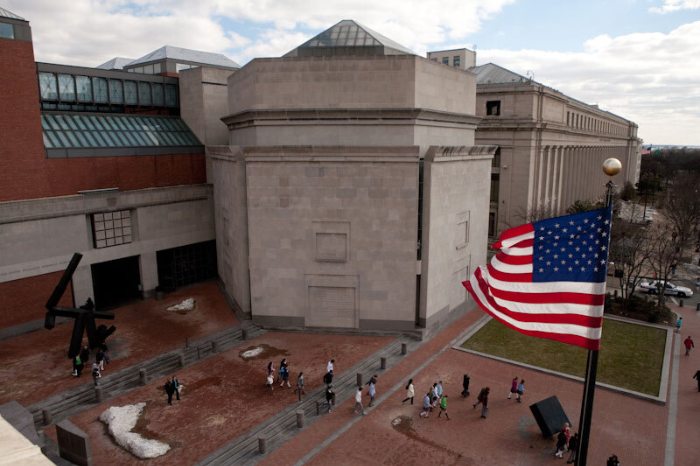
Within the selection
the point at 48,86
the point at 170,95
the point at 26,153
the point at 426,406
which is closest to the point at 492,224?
the point at 170,95

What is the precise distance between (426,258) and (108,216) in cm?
2337

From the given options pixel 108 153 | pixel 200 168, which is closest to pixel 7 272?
pixel 108 153

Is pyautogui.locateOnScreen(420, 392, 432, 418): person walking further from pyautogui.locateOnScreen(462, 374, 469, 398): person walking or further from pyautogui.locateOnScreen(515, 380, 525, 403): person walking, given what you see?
pyautogui.locateOnScreen(515, 380, 525, 403): person walking

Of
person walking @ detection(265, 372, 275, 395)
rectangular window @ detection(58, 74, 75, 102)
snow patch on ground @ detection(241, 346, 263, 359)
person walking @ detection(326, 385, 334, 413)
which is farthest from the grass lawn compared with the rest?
rectangular window @ detection(58, 74, 75, 102)

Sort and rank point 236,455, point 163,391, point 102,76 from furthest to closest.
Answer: point 102,76
point 163,391
point 236,455

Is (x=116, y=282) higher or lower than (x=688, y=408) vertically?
higher

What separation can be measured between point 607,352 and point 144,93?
40.4m

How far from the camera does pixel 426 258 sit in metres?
30.4

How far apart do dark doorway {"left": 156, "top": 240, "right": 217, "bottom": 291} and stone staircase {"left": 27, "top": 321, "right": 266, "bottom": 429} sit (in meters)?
11.7

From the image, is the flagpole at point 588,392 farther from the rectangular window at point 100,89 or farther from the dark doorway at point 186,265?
the rectangular window at point 100,89

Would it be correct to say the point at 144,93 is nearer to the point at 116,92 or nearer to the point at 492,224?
the point at 116,92

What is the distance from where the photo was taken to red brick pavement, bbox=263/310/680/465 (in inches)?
768

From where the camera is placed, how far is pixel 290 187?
30312mm

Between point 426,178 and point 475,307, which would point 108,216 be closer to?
point 426,178
